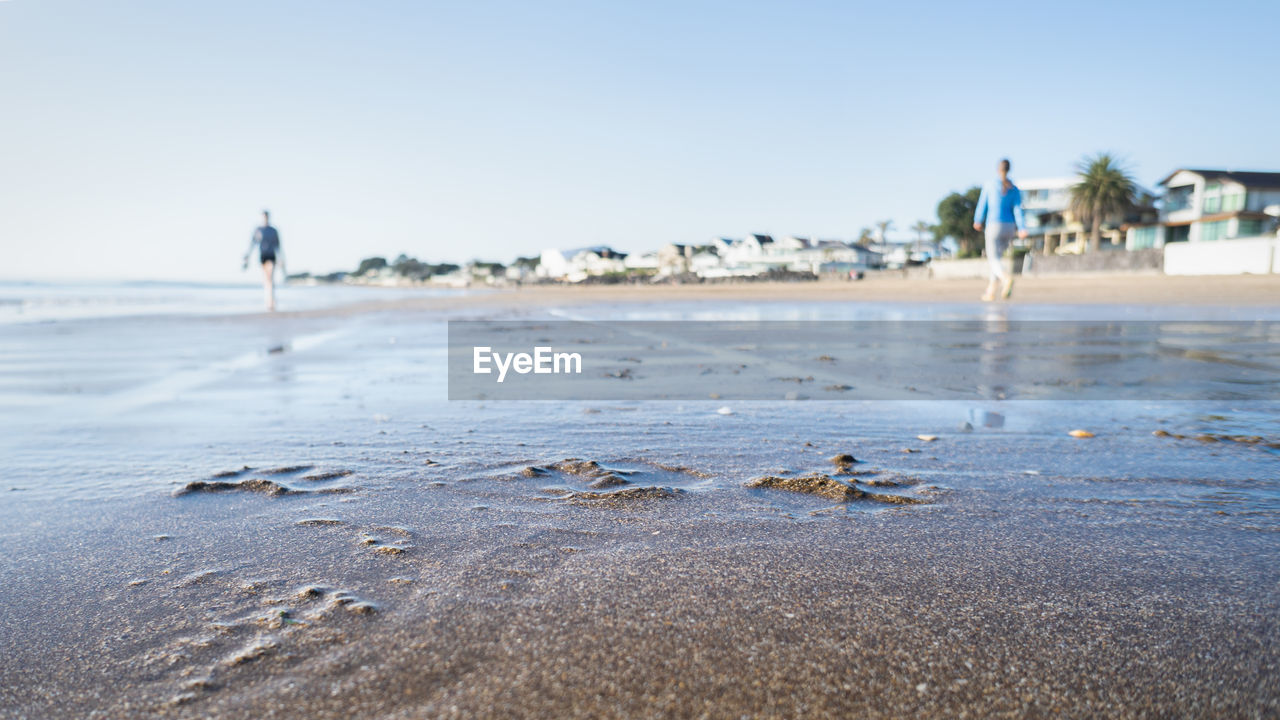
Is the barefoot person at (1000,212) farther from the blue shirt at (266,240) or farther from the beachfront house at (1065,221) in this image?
the beachfront house at (1065,221)

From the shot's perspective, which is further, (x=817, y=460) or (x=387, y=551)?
(x=817, y=460)

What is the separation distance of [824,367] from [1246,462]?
3154mm

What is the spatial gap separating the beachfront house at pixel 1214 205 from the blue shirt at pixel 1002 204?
142ft

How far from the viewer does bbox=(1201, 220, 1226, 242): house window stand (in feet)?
149

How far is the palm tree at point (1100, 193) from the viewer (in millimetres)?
54562

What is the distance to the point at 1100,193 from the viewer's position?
54344 mm

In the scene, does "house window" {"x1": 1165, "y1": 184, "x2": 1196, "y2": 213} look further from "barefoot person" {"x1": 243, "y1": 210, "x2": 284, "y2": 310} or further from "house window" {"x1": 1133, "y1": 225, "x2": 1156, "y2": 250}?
"barefoot person" {"x1": 243, "y1": 210, "x2": 284, "y2": 310}

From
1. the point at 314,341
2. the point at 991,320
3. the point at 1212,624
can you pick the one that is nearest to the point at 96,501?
the point at 1212,624

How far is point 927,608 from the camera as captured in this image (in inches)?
53.4

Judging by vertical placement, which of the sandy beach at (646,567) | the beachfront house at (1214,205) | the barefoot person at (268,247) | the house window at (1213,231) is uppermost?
the beachfront house at (1214,205)

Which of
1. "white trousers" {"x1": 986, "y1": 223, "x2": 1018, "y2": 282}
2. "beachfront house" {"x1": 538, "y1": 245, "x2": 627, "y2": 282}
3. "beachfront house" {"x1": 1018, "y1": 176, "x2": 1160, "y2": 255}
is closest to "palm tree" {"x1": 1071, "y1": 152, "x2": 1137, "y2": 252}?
"beachfront house" {"x1": 1018, "y1": 176, "x2": 1160, "y2": 255}

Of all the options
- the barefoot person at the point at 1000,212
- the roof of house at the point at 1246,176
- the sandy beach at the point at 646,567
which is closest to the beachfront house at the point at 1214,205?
the roof of house at the point at 1246,176

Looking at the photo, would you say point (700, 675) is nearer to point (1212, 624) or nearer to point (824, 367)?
point (1212, 624)

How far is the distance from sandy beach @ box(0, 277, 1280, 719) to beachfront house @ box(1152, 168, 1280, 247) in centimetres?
5418
